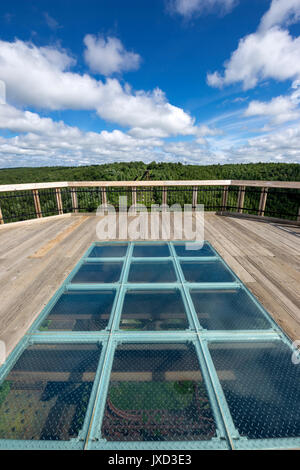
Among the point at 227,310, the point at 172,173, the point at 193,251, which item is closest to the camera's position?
the point at 227,310

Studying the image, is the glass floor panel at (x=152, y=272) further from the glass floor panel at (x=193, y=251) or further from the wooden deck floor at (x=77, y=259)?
the wooden deck floor at (x=77, y=259)

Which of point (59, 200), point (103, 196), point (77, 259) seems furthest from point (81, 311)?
point (59, 200)

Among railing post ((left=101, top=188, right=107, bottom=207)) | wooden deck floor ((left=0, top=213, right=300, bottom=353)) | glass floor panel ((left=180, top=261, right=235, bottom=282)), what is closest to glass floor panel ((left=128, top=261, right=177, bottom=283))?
glass floor panel ((left=180, top=261, right=235, bottom=282))

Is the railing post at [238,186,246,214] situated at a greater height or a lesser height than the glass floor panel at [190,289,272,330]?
greater

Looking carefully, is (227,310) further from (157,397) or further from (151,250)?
(151,250)

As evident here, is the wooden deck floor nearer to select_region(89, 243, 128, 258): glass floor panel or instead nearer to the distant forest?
select_region(89, 243, 128, 258): glass floor panel
